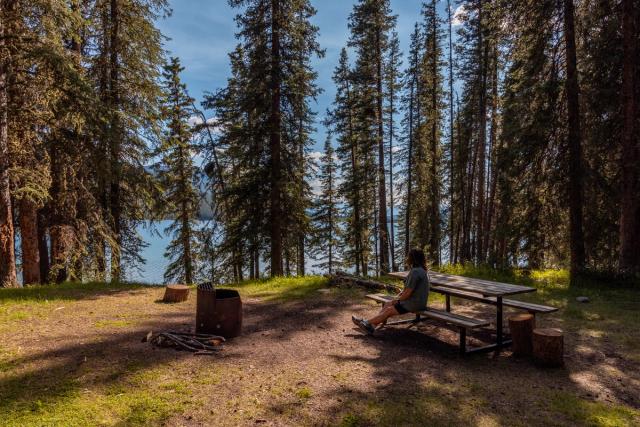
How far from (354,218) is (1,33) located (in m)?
18.2

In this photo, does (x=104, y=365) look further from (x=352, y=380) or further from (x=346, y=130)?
(x=346, y=130)

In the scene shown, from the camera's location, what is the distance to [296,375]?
520 centimetres

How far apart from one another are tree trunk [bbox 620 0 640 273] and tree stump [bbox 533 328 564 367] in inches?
287

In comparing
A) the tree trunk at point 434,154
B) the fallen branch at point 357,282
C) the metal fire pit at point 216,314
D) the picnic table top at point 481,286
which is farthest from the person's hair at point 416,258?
the tree trunk at point 434,154

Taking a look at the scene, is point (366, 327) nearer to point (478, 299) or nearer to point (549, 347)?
point (478, 299)

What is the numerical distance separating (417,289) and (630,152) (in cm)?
876

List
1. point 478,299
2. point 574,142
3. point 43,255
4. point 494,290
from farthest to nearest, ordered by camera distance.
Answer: point 43,255, point 574,142, point 478,299, point 494,290

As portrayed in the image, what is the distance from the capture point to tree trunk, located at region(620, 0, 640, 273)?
1064 centimetres

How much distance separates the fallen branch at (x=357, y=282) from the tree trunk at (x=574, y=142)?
18.8 ft

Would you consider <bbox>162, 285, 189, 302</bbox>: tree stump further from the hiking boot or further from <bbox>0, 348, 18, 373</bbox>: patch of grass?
the hiking boot

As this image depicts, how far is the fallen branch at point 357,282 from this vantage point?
35.1ft

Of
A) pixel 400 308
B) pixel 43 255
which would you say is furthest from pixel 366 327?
pixel 43 255

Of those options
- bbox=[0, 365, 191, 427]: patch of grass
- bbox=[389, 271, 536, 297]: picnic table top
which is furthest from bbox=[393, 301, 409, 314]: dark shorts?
bbox=[0, 365, 191, 427]: patch of grass

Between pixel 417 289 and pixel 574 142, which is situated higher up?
pixel 574 142
